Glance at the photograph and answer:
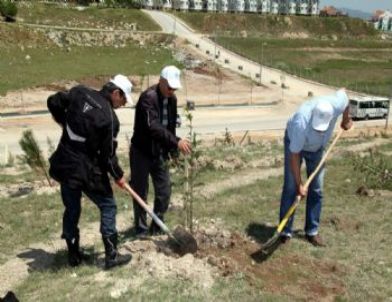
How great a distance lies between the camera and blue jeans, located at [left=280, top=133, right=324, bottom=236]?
21.2 feet

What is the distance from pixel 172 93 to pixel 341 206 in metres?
3.83

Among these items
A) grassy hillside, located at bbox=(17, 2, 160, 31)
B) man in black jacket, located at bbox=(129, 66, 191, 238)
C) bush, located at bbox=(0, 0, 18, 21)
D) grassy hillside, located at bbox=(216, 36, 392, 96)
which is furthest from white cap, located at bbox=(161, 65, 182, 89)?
grassy hillside, located at bbox=(17, 2, 160, 31)

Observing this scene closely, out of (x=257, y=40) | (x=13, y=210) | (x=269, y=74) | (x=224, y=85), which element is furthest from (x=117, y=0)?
(x=13, y=210)

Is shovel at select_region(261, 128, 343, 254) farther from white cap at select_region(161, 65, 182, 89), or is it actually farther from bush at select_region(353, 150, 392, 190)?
bush at select_region(353, 150, 392, 190)

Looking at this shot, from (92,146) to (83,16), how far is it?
69.8 m

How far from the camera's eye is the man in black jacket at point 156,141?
19.7 ft

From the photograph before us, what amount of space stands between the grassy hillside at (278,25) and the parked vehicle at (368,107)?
5092 centimetres

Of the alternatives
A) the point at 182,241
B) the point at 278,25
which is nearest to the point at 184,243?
the point at 182,241

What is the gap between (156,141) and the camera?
623 cm

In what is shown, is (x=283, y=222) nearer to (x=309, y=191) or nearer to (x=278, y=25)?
(x=309, y=191)

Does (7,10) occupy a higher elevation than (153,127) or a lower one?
higher

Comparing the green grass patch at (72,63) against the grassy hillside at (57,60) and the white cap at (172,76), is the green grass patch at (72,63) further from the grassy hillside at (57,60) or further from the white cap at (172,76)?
the white cap at (172,76)

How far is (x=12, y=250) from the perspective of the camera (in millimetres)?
6906

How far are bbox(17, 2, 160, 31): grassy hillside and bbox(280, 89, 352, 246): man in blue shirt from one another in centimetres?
6023
